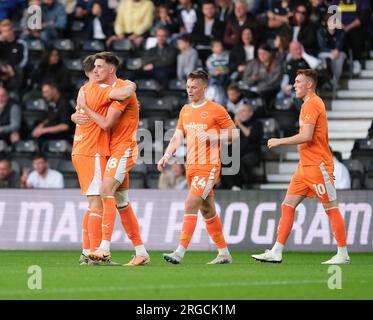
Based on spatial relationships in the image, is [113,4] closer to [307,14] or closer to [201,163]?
[307,14]

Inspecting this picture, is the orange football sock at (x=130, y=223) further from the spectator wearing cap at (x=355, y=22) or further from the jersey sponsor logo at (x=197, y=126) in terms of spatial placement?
the spectator wearing cap at (x=355, y=22)

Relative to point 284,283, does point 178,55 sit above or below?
above

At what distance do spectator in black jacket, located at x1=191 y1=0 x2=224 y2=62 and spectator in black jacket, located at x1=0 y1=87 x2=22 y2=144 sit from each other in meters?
3.83

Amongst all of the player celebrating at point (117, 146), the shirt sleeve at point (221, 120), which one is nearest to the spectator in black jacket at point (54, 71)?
the shirt sleeve at point (221, 120)

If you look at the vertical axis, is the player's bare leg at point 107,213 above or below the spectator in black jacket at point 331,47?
below

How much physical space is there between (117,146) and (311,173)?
2.34m

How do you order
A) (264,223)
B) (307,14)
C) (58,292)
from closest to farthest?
(58,292), (264,223), (307,14)

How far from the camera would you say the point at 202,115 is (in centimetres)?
1419

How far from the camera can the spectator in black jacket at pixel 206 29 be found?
23.2 meters

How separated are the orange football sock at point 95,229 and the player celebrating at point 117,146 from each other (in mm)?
179
